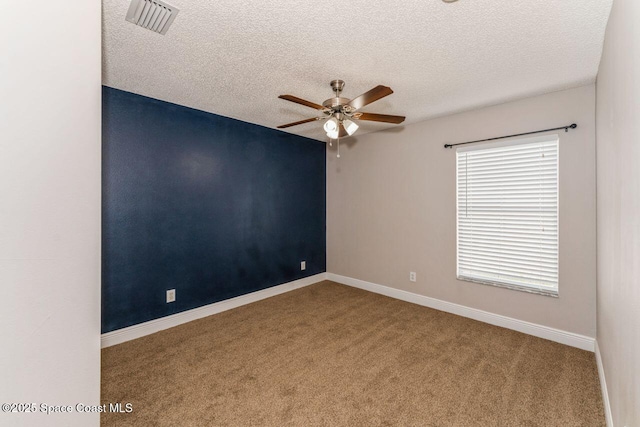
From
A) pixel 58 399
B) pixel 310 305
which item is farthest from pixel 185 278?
pixel 58 399

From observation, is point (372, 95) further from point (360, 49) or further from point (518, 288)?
point (518, 288)

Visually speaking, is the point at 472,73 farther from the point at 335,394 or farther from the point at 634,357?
the point at 335,394

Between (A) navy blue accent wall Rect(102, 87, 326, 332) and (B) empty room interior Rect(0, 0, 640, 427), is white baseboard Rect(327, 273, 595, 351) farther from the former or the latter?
(A) navy blue accent wall Rect(102, 87, 326, 332)

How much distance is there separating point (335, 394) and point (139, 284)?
7.39 feet

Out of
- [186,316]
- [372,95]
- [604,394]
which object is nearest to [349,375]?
[604,394]

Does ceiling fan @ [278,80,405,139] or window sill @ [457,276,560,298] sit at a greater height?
ceiling fan @ [278,80,405,139]

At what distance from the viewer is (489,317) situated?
321 cm

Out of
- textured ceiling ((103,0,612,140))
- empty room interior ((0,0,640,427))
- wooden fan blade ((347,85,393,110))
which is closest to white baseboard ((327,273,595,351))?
empty room interior ((0,0,640,427))

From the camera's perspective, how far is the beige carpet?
72.4 inches

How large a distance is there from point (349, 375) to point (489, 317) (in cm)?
193

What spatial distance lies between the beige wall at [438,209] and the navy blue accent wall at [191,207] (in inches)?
29.0

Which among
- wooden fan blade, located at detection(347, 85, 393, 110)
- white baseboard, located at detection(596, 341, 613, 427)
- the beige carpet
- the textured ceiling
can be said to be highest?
the textured ceiling

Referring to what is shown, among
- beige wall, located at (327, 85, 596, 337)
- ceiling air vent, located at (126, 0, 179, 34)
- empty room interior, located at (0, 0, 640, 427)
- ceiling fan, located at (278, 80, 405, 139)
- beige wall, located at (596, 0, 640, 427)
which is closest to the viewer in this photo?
empty room interior, located at (0, 0, 640, 427)

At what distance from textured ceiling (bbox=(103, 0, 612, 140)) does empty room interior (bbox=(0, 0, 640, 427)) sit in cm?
2
